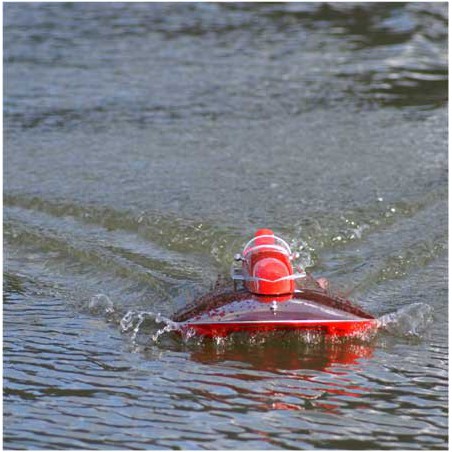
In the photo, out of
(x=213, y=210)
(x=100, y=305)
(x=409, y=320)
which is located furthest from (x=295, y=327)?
(x=213, y=210)

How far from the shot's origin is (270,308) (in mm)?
5789

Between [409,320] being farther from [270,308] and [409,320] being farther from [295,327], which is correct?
[270,308]

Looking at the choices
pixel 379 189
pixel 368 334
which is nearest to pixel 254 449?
pixel 368 334

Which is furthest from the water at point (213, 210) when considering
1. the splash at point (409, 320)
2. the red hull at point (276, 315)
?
the red hull at point (276, 315)

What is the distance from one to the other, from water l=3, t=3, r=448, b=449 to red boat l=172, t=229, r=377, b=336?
0.15 m

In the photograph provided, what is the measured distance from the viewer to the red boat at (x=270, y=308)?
579cm

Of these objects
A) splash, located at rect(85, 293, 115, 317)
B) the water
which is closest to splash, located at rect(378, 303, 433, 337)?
the water

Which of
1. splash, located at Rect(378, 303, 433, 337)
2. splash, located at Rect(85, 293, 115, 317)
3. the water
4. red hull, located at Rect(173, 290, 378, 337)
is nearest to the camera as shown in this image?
the water

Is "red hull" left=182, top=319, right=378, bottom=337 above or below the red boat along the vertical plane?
below

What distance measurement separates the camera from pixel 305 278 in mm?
6469

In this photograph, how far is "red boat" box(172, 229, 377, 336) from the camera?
5793 mm

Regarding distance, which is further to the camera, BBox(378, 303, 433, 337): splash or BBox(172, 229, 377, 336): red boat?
BBox(378, 303, 433, 337): splash

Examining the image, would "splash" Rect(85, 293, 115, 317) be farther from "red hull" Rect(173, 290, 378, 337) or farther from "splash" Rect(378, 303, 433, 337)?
"splash" Rect(378, 303, 433, 337)

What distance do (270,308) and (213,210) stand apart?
2941 millimetres
